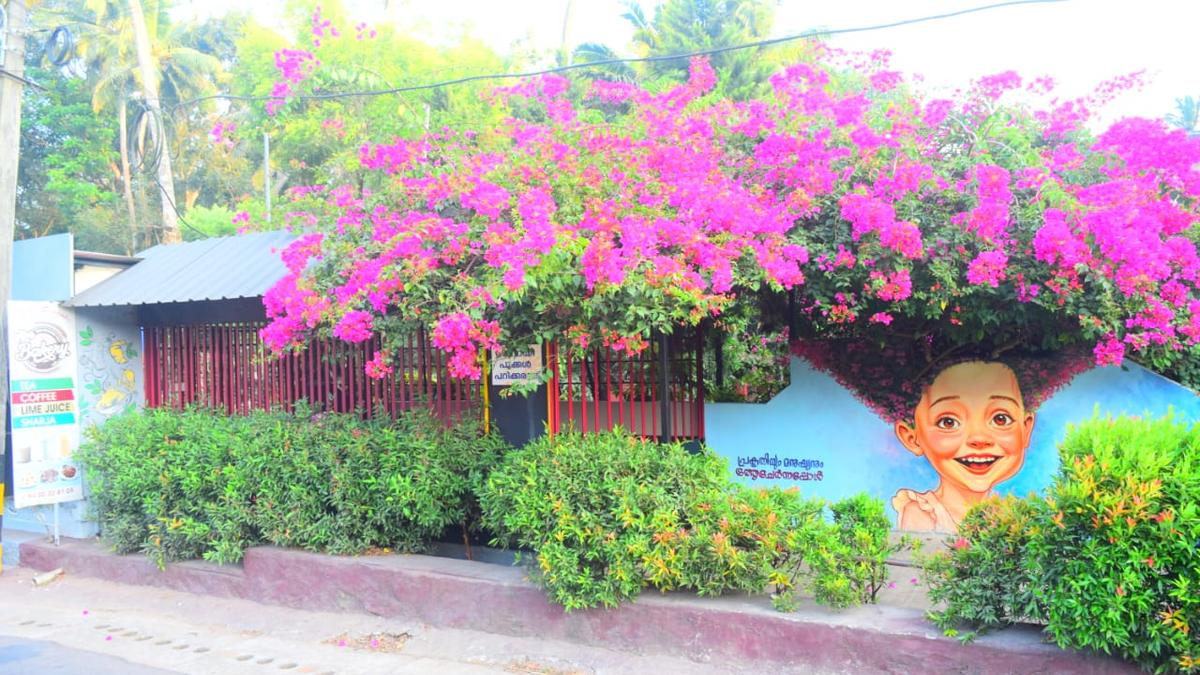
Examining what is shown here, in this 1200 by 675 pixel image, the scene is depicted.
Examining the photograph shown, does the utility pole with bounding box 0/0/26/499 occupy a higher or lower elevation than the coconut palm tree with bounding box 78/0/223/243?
lower

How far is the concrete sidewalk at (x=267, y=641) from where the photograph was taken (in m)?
5.52

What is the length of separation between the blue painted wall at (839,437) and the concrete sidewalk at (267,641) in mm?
2598

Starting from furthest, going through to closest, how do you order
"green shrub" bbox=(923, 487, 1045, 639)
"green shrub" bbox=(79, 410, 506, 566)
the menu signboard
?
the menu signboard
"green shrub" bbox=(79, 410, 506, 566)
"green shrub" bbox=(923, 487, 1045, 639)

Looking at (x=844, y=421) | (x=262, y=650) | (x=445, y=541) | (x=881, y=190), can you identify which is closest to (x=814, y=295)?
(x=881, y=190)

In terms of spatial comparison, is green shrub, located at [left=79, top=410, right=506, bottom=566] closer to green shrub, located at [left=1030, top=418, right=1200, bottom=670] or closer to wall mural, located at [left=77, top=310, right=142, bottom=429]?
wall mural, located at [left=77, top=310, right=142, bottom=429]

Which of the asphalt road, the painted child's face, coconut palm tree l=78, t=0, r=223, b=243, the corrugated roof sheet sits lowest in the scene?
the asphalt road

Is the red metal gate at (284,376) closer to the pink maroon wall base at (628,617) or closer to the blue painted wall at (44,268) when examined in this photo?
the blue painted wall at (44,268)

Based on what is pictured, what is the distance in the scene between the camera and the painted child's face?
7418mm

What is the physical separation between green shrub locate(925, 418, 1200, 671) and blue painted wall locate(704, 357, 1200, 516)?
3225 mm

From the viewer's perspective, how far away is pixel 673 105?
7.69 meters

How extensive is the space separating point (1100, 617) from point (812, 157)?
3.90m

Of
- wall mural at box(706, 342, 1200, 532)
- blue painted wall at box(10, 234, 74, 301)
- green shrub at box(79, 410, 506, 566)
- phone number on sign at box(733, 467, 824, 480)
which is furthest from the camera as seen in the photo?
blue painted wall at box(10, 234, 74, 301)

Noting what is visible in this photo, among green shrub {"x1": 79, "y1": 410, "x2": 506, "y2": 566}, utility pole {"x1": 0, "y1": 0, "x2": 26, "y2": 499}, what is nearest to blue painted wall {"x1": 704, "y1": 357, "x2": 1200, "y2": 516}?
green shrub {"x1": 79, "y1": 410, "x2": 506, "y2": 566}

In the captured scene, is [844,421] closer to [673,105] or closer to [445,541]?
[673,105]
